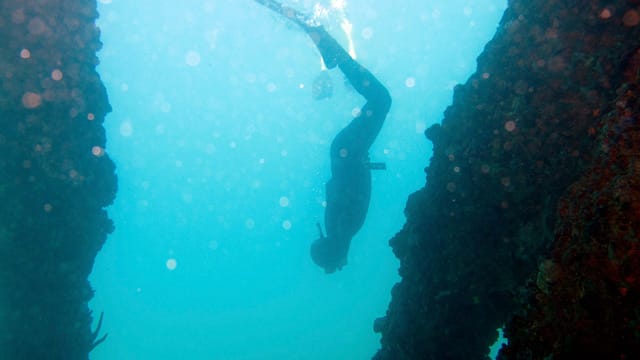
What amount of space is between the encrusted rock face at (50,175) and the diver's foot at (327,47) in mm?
4802

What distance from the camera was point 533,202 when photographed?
521 centimetres

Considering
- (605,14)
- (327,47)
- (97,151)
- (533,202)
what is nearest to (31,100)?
(97,151)

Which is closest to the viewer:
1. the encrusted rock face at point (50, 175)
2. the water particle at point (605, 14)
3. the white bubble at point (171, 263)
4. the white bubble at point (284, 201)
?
the water particle at point (605, 14)

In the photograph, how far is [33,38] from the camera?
7.46 m

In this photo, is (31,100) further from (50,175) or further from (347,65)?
(347,65)

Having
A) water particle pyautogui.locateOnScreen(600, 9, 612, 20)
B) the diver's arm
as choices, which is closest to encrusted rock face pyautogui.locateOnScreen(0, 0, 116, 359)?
the diver's arm

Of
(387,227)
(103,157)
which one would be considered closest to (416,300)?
(103,157)

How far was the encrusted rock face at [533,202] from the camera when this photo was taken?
2.15 metres

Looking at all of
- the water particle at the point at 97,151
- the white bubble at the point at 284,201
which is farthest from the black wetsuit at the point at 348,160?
the white bubble at the point at 284,201

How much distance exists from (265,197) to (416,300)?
Result: 101 metres

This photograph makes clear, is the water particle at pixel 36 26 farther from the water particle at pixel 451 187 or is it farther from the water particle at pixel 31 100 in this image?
the water particle at pixel 451 187

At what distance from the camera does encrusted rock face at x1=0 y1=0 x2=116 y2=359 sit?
753 cm

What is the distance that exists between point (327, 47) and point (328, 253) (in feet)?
17.5

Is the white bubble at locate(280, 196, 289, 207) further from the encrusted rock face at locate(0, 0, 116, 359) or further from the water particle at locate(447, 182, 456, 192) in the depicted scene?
the water particle at locate(447, 182, 456, 192)
